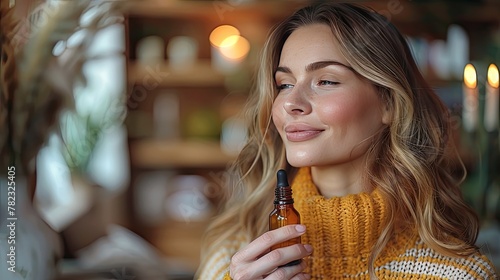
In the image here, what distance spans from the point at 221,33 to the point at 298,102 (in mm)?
1763

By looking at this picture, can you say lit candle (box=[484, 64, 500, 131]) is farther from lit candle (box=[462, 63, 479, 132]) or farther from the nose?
the nose

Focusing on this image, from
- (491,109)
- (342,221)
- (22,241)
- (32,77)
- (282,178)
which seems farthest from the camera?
(491,109)

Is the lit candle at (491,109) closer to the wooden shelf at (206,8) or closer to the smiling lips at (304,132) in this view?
the wooden shelf at (206,8)

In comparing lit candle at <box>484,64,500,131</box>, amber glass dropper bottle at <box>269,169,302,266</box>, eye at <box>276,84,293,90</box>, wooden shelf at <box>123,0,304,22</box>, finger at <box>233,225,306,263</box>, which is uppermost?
wooden shelf at <box>123,0,304,22</box>

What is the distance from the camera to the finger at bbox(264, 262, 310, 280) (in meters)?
1.08

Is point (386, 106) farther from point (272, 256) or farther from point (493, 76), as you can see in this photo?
point (493, 76)

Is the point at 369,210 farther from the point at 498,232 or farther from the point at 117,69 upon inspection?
the point at 117,69

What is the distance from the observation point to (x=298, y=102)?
1164 millimetres

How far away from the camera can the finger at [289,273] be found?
108cm

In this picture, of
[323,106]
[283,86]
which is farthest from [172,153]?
[323,106]

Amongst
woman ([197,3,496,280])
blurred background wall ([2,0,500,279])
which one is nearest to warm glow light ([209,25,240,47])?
blurred background wall ([2,0,500,279])

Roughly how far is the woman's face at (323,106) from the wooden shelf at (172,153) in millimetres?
1574

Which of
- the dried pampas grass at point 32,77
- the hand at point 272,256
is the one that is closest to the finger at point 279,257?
the hand at point 272,256

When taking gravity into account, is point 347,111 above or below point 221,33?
below
